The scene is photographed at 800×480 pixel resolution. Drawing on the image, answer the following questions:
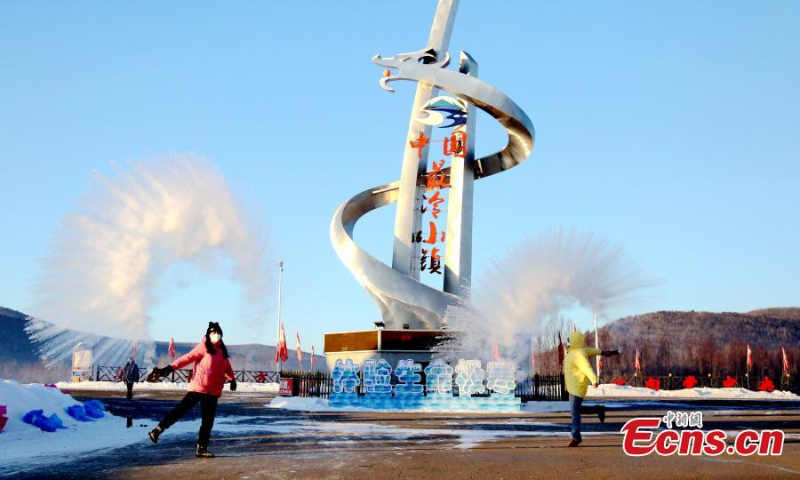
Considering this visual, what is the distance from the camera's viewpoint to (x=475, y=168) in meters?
36.7

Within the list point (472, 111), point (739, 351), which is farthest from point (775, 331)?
point (472, 111)

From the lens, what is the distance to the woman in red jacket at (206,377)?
1068 cm

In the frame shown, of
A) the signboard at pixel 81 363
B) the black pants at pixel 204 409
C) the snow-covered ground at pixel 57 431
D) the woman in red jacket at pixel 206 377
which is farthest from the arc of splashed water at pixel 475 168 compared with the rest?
the signboard at pixel 81 363

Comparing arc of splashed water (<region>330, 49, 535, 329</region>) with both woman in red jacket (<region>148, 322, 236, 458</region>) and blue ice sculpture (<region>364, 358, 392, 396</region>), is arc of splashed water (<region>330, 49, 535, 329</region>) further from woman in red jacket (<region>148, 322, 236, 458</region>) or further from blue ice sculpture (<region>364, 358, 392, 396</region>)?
woman in red jacket (<region>148, 322, 236, 458</region>)

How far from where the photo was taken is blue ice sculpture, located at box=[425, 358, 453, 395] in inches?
1011

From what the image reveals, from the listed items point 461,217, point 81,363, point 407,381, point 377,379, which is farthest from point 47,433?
point 81,363

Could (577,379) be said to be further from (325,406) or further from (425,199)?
(425,199)

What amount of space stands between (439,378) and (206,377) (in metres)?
15.9

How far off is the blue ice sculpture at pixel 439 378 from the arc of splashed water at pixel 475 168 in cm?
666

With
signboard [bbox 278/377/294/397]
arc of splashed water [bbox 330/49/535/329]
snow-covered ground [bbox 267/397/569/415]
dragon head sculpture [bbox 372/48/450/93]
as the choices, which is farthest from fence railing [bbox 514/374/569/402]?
dragon head sculpture [bbox 372/48/450/93]

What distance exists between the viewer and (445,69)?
1286 inches

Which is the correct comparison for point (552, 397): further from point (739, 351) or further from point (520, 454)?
point (739, 351)

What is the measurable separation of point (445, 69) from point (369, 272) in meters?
9.24

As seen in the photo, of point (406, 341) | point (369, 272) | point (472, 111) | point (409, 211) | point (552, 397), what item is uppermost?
point (472, 111)
